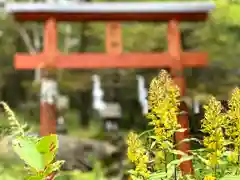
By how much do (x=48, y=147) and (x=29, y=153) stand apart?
0.04 metres

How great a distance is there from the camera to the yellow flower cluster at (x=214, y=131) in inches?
38.5

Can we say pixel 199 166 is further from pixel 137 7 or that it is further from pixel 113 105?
pixel 113 105

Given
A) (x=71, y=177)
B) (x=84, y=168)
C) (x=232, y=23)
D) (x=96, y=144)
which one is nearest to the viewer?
(x=71, y=177)

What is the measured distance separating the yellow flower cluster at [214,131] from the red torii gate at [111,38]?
19.0ft

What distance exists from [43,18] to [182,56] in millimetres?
2052

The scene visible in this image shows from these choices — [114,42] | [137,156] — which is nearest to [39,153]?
[137,156]

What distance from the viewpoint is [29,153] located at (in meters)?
0.99

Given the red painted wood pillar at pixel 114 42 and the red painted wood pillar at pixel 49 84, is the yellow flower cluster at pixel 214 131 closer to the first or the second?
the red painted wood pillar at pixel 49 84

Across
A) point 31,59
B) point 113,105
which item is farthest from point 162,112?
point 113,105

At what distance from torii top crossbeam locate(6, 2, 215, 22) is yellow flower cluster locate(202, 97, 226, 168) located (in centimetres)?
595

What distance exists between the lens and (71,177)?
138cm

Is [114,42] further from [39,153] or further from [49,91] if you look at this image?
[39,153]

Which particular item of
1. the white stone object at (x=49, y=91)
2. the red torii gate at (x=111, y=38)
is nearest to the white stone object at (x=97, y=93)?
the white stone object at (x=49, y=91)

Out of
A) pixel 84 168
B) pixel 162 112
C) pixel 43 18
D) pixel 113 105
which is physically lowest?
pixel 84 168
